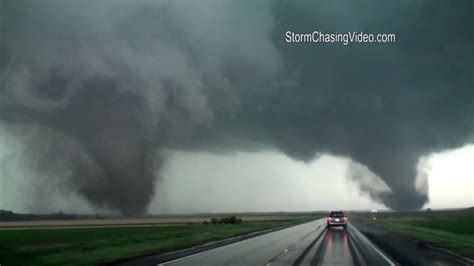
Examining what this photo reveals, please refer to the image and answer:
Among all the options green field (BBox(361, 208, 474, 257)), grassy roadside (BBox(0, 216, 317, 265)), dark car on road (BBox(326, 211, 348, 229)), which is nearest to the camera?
grassy roadside (BBox(0, 216, 317, 265))

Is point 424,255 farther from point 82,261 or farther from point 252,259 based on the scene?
point 82,261

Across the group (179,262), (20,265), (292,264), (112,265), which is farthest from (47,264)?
(292,264)

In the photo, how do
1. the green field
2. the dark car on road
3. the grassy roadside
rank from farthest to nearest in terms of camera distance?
the dark car on road
the green field
the grassy roadside

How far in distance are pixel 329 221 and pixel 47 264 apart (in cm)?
4303

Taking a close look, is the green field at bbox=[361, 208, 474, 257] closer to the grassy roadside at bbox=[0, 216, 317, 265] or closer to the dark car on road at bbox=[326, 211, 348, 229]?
the dark car on road at bbox=[326, 211, 348, 229]

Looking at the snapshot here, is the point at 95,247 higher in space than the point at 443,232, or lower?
lower

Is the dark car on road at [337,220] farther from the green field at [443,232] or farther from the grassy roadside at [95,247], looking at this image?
the grassy roadside at [95,247]

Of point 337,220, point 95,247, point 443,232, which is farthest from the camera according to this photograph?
point 337,220

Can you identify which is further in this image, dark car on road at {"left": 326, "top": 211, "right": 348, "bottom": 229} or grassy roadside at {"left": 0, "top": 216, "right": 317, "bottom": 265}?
dark car on road at {"left": 326, "top": 211, "right": 348, "bottom": 229}

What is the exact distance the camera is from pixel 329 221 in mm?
60688

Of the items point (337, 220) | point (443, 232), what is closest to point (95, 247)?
point (337, 220)

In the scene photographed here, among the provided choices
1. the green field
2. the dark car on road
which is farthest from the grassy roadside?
the green field

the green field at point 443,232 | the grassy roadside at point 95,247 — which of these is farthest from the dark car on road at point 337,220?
the grassy roadside at point 95,247

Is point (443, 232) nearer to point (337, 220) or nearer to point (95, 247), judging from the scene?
point (337, 220)
